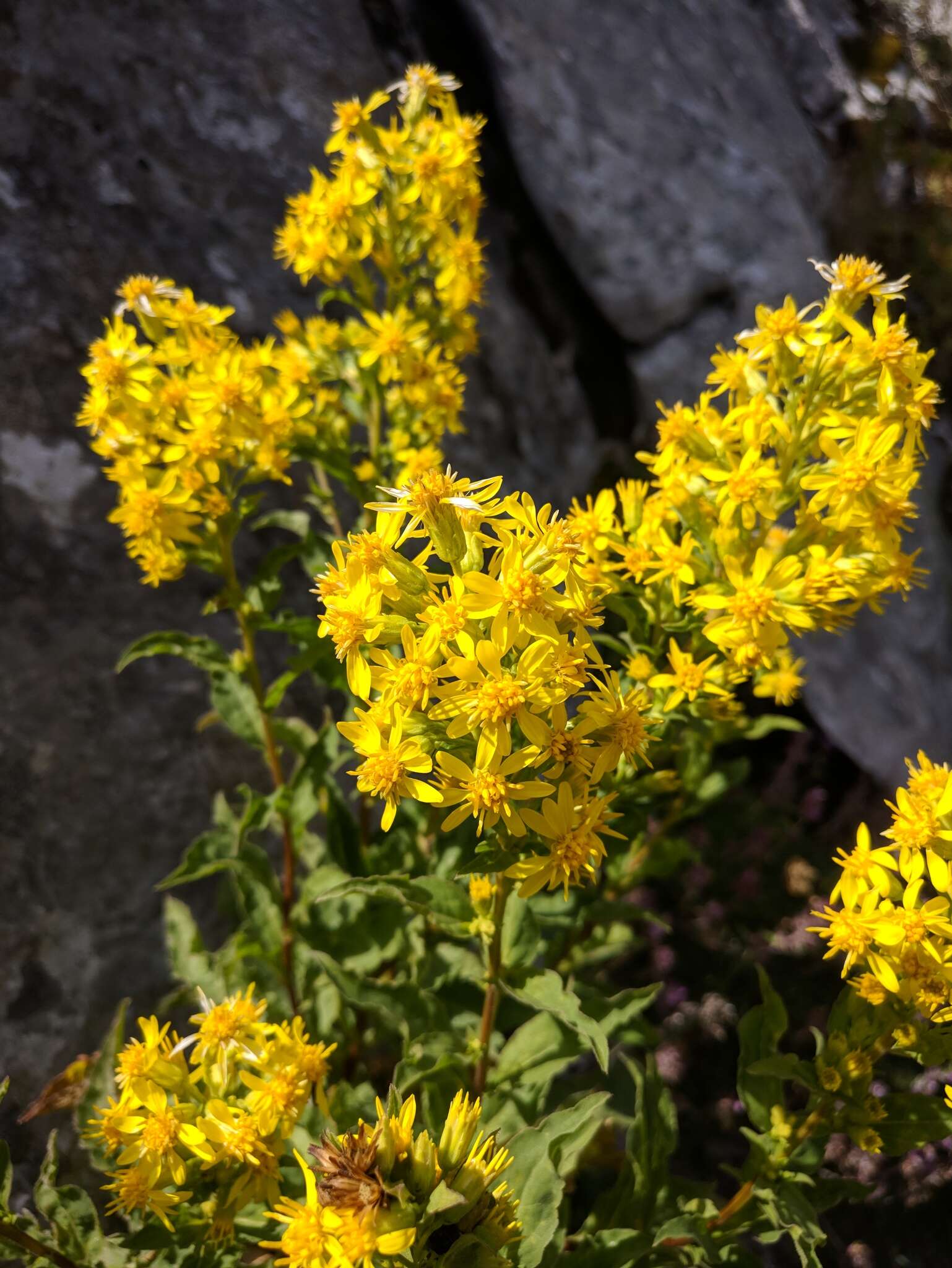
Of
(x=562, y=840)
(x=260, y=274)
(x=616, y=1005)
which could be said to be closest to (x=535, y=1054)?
(x=616, y=1005)

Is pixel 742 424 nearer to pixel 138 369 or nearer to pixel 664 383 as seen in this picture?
pixel 138 369

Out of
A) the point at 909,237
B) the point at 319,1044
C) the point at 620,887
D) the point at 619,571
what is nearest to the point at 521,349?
the point at 619,571

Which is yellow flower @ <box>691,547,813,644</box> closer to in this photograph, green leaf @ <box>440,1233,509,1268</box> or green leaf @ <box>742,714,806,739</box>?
green leaf @ <box>742,714,806,739</box>

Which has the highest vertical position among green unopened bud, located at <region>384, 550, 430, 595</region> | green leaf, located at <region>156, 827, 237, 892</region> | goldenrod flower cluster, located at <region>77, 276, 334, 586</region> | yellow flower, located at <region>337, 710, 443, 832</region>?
goldenrod flower cluster, located at <region>77, 276, 334, 586</region>

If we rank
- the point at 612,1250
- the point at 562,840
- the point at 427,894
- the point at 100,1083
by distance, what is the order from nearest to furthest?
the point at 562,840
the point at 427,894
the point at 612,1250
the point at 100,1083

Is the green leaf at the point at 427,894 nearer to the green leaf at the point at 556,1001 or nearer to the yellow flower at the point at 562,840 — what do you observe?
the green leaf at the point at 556,1001

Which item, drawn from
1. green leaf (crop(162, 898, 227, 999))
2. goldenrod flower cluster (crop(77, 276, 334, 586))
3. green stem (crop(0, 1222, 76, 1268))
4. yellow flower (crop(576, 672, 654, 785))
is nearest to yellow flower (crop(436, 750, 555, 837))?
yellow flower (crop(576, 672, 654, 785))

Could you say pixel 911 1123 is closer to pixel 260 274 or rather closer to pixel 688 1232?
pixel 688 1232
